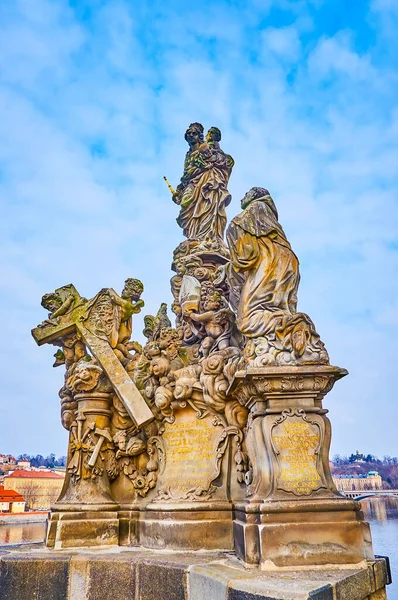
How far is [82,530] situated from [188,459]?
5.06ft

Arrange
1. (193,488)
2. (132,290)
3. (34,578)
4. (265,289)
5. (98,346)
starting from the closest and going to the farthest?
(34,578)
(265,289)
(193,488)
(98,346)
(132,290)

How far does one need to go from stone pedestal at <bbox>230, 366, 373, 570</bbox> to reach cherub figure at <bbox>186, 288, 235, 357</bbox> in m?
1.24

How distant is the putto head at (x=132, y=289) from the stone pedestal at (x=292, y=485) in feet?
9.62

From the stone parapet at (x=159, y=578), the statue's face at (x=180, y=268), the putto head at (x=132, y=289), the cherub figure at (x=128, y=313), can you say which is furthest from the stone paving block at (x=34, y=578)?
the statue's face at (x=180, y=268)

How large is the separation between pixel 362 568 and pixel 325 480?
0.80m

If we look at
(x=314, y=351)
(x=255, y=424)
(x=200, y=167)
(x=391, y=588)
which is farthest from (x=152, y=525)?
(x=200, y=167)

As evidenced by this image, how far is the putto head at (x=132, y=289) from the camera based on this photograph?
25.6 ft

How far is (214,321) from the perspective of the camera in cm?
670

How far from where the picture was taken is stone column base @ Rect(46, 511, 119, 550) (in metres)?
6.04

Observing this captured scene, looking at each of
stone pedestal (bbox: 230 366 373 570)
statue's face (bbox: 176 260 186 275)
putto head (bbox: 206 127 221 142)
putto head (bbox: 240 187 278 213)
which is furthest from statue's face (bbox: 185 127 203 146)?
stone pedestal (bbox: 230 366 373 570)

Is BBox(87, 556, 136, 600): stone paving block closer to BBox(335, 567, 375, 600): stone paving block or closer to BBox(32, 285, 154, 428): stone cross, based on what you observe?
BBox(32, 285, 154, 428): stone cross

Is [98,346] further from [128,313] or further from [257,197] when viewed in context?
[257,197]

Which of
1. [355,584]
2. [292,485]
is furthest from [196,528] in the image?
[355,584]

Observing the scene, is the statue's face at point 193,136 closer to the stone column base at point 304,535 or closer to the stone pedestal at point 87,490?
the stone pedestal at point 87,490
